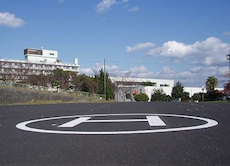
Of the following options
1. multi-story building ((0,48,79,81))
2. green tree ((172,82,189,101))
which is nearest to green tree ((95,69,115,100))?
multi-story building ((0,48,79,81))

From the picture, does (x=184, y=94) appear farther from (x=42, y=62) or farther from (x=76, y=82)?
(x=42, y=62)

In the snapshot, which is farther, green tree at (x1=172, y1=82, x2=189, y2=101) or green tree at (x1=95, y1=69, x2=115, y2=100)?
green tree at (x1=172, y1=82, x2=189, y2=101)

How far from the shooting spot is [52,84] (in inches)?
2405

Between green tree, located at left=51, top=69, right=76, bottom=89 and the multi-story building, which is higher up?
the multi-story building

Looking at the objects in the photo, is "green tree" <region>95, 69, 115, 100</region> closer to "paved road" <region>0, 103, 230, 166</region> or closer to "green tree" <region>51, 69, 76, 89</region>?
"green tree" <region>51, 69, 76, 89</region>

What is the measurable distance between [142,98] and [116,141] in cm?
7571

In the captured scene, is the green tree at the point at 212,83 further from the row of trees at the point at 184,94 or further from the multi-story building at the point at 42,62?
the multi-story building at the point at 42,62

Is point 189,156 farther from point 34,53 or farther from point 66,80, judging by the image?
point 34,53

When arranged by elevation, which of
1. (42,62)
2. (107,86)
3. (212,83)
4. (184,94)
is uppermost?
(42,62)

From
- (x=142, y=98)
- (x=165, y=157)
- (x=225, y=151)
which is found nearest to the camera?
(x=165, y=157)

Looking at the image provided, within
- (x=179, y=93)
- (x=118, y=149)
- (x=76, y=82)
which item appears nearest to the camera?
(x=118, y=149)

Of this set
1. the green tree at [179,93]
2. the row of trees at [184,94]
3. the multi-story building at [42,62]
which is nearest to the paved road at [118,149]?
the row of trees at [184,94]

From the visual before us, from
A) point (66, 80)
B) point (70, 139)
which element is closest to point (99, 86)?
point (66, 80)

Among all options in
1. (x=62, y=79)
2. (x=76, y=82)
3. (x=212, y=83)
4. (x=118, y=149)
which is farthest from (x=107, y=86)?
(x=118, y=149)
